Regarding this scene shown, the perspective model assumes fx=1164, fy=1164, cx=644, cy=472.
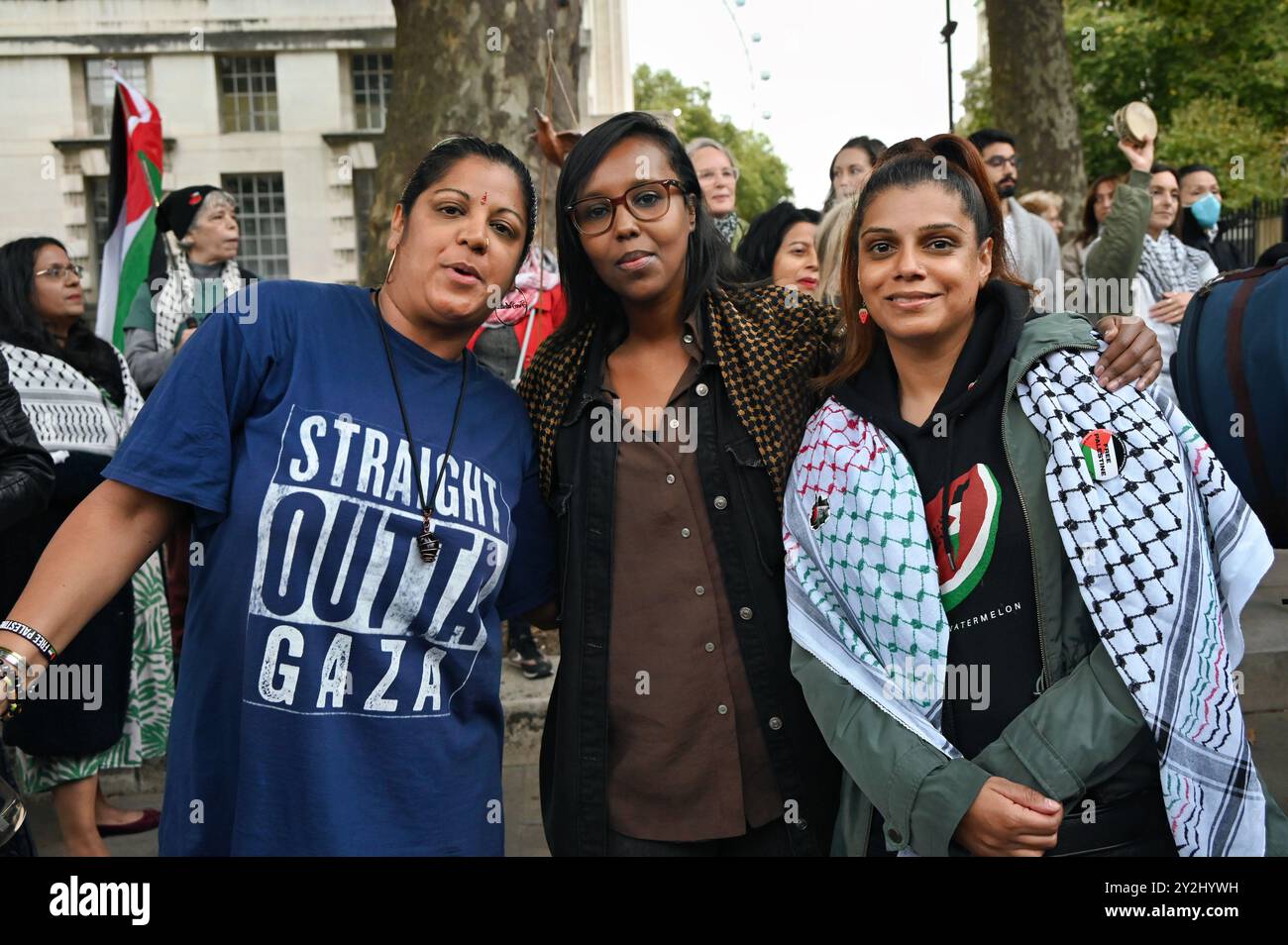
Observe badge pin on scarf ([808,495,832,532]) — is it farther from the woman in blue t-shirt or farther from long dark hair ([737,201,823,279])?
long dark hair ([737,201,823,279])

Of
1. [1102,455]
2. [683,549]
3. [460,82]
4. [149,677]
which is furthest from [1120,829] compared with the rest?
[460,82]

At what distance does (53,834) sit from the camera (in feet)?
15.5

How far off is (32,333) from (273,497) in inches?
115

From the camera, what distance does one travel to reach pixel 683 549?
2473mm

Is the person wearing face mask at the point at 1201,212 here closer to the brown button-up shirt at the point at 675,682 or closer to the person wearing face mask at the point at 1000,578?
the person wearing face mask at the point at 1000,578

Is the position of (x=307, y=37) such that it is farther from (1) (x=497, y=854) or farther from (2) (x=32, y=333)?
(1) (x=497, y=854)

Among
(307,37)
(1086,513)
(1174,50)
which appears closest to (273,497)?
(1086,513)

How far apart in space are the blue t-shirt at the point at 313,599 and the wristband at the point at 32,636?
0.94 feet

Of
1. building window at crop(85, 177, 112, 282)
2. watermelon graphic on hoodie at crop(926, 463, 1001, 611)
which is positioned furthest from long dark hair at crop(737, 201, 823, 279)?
building window at crop(85, 177, 112, 282)

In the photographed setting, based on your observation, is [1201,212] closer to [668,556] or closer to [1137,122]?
[1137,122]

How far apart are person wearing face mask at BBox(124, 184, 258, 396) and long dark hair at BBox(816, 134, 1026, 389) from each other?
155 inches

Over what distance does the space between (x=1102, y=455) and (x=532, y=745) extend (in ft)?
12.1

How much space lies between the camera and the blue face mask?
23.4 ft
